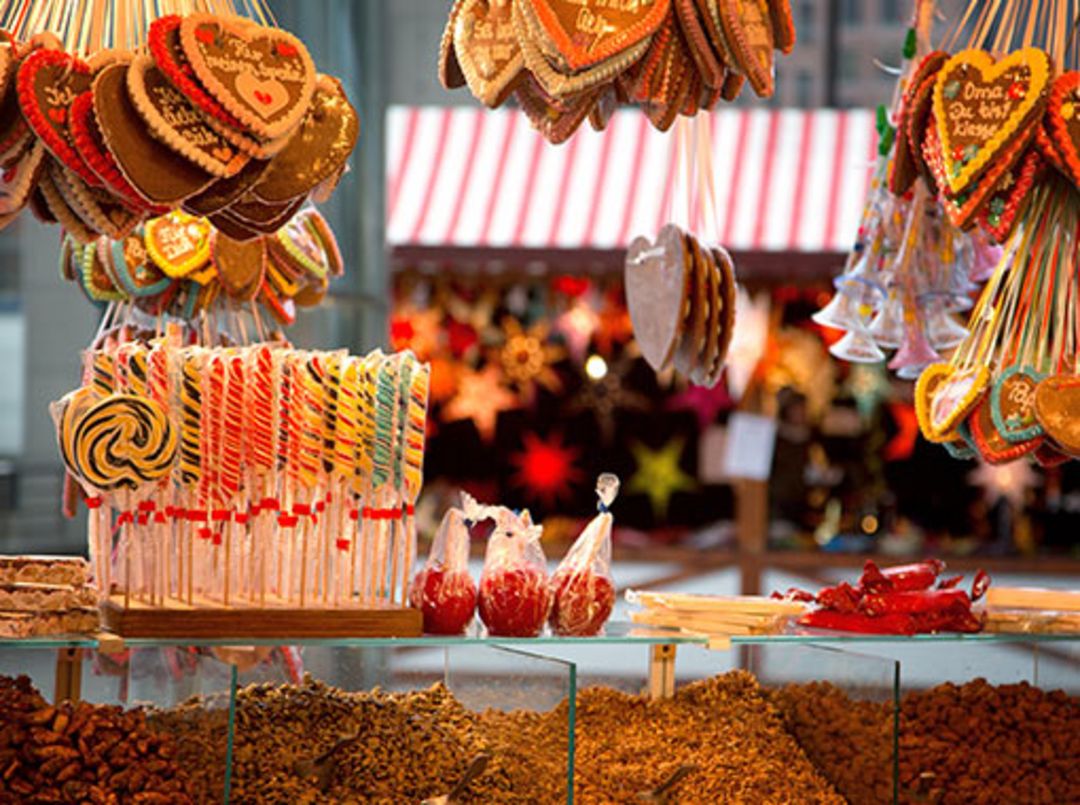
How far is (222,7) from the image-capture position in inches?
97.5

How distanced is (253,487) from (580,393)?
4715 millimetres

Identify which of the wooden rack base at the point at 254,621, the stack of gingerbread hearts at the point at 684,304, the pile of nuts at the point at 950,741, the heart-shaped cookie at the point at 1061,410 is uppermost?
the stack of gingerbread hearts at the point at 684,304

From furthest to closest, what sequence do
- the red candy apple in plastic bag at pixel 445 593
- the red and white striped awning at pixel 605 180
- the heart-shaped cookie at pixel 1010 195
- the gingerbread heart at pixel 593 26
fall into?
the red and white striped awning at pixel 605 180, the heart-shaped cookie at pixel 1010 195, the red candy apple in plastic bag at pixel 445 593, the gingerbread heart at pixel 593 26

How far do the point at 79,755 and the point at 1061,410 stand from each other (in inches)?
64.6

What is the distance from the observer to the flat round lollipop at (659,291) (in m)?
3.16

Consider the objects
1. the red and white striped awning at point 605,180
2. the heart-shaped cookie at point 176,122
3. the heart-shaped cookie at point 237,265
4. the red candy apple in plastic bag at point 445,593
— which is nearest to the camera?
the heart-shaped cookie at point 176,122

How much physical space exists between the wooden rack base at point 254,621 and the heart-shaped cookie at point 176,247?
0.92 metres

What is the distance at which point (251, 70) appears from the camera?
2.09 meters

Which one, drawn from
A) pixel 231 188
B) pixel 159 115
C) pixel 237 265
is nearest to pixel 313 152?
pixel 231 188

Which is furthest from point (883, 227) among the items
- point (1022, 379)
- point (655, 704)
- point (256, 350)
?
point (256, 350)

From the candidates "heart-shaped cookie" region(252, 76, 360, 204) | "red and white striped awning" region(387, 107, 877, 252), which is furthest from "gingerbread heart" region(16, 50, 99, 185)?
"red and white striped awning" region(387, 107, 877, 252)

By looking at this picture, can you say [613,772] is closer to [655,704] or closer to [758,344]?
[655,704]

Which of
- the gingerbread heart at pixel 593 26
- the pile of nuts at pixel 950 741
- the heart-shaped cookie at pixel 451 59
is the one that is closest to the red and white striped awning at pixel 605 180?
the pile of nuts at pixel 950 741

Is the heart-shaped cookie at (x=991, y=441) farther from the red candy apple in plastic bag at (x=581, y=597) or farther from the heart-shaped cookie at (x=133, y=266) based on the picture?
the heart-shaped cookie at (x=133, y=266)
